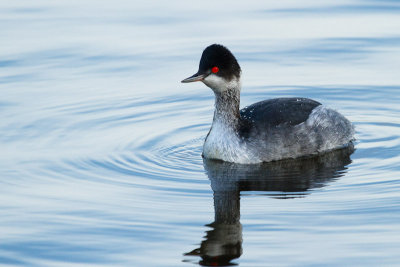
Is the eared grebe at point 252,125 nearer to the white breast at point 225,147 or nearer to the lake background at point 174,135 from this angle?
the white breast at point 225,147

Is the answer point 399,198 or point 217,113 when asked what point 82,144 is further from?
point 399,198

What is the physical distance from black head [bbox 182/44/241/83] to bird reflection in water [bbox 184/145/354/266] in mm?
1316

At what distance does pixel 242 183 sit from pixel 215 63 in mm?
1918

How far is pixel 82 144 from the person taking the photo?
47.7ft

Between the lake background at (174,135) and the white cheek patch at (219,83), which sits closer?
the lake background at (174,135)

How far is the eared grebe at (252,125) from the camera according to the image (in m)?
13.8

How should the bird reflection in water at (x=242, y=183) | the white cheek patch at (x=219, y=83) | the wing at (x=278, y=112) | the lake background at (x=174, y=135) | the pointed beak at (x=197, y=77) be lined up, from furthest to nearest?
the wing at (x=278, y=112) → the white cheek patch at (x=219, y=83) → the pointed beak at (x=197, y=77) → the lake background at (x=174, y=135) → the bird reflection in water at (x=242, y=183)

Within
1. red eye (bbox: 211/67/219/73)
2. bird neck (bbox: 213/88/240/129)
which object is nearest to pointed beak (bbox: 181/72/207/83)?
red eye (bbox: 211/67/219/73)

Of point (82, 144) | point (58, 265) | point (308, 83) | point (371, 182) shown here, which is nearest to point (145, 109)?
point (82, 144)

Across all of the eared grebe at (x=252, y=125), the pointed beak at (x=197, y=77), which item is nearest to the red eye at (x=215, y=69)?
the eared grebe at (x=252, y=125)

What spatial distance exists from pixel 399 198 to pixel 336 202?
808mm

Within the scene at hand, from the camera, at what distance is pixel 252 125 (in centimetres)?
1405

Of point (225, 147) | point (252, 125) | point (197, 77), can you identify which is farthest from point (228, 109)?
point (197, 77)

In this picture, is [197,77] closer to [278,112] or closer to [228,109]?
[228,109]
